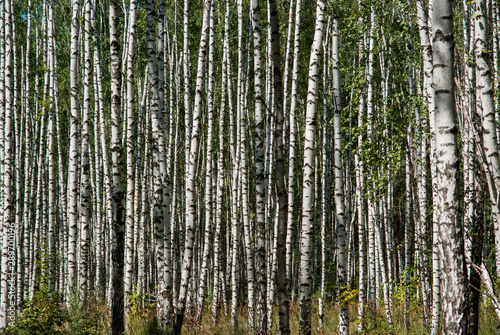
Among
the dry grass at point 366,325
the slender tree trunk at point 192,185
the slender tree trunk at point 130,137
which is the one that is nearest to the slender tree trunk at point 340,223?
the dry grass at point 366,325

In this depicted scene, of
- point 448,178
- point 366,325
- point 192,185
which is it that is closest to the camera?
point 448,178

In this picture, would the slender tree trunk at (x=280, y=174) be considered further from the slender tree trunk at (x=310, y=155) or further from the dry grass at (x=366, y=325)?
the dry grass at (x=366, y=325)

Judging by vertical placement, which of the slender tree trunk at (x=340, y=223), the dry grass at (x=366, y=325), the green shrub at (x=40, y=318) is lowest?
the dry grass at (x=366, y=325)

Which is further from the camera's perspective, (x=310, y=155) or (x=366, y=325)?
(x=366, y=325)

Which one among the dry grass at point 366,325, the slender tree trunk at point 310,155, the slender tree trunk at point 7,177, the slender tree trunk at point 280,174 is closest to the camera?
the slender tree trunk at point 280,174

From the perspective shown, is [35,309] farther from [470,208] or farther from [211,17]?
[470,208]

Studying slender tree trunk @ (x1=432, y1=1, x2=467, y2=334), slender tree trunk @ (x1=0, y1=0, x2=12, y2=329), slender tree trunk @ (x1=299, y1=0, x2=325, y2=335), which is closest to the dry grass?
slender tree trunk @ (x1=299, y1=0, x2=325, y2=335)

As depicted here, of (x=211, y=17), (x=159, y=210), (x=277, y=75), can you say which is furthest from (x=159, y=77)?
(x=277, y=75)

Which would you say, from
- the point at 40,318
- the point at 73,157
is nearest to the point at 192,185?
the point at 73,157

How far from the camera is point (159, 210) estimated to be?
668 centimetres

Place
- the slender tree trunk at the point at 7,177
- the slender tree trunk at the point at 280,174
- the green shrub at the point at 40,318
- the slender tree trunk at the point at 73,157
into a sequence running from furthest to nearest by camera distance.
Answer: the slender tree trunk at the point at 7,177 < the slender tree trunk at the point at 73,157 < the green shrub at the point at 40,318 < the slender tree trunk at the point at 280,174

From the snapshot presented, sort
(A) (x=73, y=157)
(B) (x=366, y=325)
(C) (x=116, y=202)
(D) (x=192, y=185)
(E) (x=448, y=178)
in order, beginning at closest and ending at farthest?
(E) (x=448, y=178) < (C) (x=116, y=202) < (D) (x=192, y=185) < (A) (x=73, y=157) < (B) (x=366, y=325)

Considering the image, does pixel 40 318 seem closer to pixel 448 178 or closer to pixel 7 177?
pixel 7 177

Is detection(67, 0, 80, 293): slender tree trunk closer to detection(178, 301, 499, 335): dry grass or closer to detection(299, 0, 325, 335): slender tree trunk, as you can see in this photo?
detection(178, 301, 499, 335): dry grass
